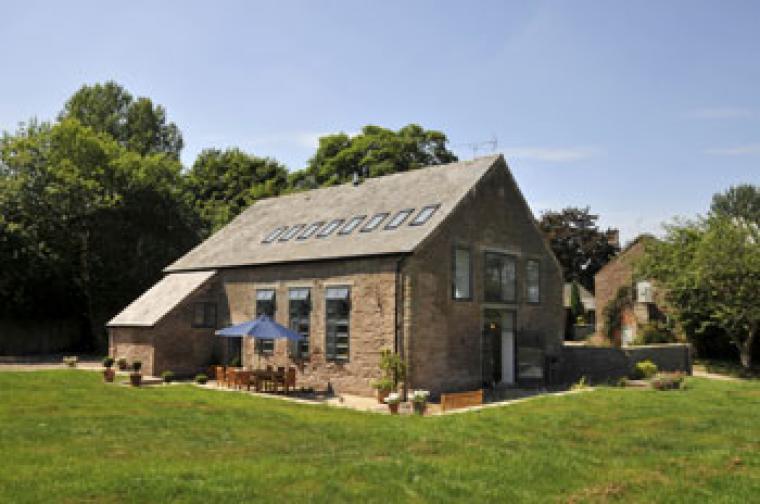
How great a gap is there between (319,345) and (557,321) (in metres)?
10.8

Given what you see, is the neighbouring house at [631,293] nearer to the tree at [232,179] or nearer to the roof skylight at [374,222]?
the roof skylight at [374,222]

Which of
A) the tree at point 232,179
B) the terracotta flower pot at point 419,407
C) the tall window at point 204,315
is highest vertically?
the tree at point 232,179

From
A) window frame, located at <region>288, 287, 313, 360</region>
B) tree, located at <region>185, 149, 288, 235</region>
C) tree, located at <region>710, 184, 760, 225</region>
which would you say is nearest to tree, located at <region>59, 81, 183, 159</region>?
tree, located at <region>185, 149, 288, 235</region>

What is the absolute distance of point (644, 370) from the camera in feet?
87.3

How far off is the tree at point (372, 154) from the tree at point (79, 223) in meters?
14.6

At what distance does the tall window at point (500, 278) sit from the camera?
81.4 feet

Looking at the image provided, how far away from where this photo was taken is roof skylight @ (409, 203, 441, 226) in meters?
23.2

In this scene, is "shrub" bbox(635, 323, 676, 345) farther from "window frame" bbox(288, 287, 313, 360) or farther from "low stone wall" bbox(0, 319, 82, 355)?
"low stone wall" bbox(0, 319, 82, 355)

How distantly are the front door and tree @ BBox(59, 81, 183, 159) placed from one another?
41.9 metres

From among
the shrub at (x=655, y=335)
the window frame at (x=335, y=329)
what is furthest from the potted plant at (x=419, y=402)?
the shrub at (x=655, y=335)

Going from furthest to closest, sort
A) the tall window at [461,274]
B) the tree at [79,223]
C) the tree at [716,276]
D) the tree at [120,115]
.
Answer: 1. the tree at [120,115]
2. the tree at [79,223]
3. the tree at [716,276]
4. the tall window at [461,274]

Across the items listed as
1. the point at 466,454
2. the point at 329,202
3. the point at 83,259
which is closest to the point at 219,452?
the point at 466,454

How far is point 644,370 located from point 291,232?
15.5m

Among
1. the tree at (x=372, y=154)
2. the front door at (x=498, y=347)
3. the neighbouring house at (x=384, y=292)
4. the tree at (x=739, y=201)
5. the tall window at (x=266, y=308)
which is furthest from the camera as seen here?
the tree at (x=739, y=201)
